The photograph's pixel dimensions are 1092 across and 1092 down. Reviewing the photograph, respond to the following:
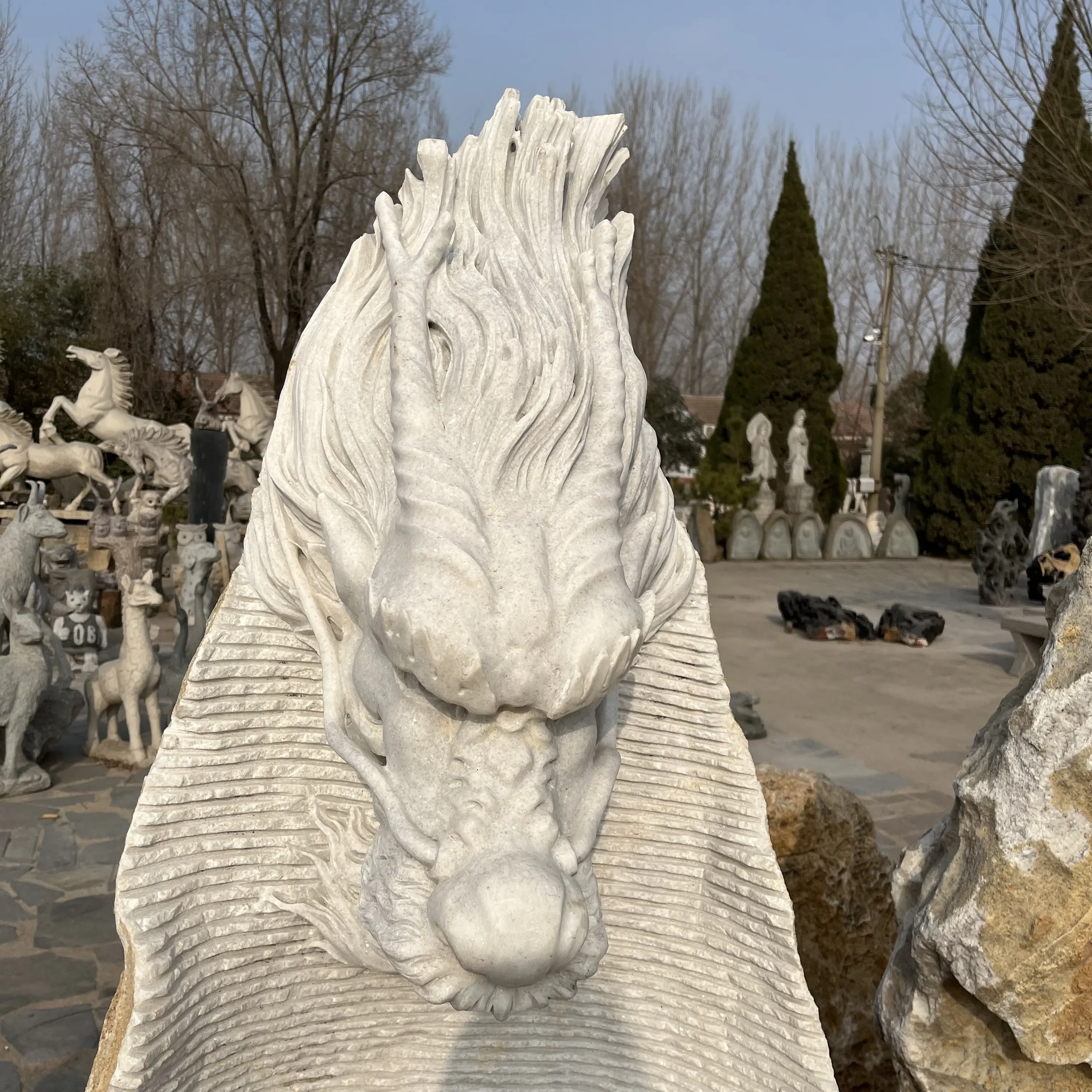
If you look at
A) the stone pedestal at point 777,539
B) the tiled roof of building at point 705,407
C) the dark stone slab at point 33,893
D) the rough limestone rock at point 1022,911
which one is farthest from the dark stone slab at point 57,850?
the tiled roof of building at point 705,407

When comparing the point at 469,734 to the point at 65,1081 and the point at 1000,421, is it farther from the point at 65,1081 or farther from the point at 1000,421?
the point at 1000,421

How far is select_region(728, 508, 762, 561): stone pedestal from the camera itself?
14.5 metres

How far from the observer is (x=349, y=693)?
123 centimetres

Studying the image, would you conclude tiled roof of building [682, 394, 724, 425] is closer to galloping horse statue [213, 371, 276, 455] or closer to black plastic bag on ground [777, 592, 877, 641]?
galloping horse statue [213, 371, 276, 455]

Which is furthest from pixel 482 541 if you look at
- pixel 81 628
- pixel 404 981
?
pixel 81 628

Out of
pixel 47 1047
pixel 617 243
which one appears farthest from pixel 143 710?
pixel 617 243

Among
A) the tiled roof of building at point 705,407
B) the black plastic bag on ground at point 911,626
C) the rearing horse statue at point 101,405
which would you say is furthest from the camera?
the tiled roof of building at point 705,407

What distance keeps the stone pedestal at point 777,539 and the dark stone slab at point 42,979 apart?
12311mm

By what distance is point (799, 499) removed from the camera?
52.4 feet

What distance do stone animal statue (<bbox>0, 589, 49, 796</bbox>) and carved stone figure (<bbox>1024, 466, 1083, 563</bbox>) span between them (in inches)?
367

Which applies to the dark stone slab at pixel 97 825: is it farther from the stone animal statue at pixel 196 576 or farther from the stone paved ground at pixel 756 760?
the stone animal statue at pixel 196 576

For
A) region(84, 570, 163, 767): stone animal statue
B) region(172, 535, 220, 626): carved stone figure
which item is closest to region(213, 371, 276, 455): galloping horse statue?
region(172, 535, 220, 626): carved stone figure

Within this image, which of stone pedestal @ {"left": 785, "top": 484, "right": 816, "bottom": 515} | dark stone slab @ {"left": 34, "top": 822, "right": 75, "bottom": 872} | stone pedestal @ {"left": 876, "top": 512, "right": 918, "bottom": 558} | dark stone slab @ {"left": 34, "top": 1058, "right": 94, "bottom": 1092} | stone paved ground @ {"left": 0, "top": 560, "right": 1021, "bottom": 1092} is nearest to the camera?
dark stone slab @ {"left": 34, "top": 1058, "right": 94, "bottom": 1092}

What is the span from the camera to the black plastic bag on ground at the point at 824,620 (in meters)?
8.87
